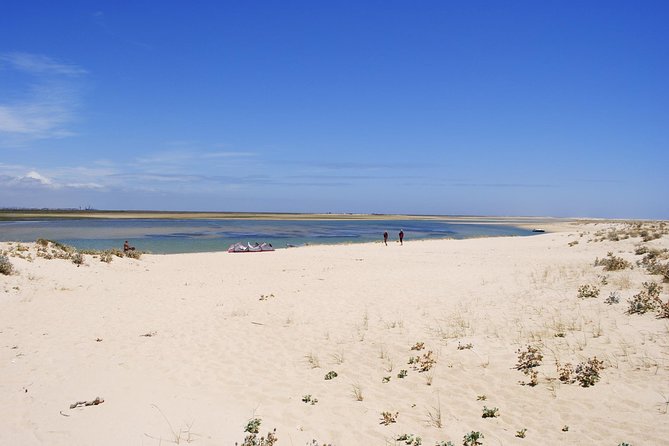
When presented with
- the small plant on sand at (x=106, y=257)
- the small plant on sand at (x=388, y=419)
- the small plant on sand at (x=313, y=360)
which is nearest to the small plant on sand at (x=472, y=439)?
the small plant on sand at (x=388, y=419)

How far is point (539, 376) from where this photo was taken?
7.21 m

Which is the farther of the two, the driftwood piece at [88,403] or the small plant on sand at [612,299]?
the small plant on sand at [612,299]

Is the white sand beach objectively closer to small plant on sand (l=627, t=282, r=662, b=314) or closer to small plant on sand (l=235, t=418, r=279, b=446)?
small plant on sand (l=235, t=418, r=279, b=446)

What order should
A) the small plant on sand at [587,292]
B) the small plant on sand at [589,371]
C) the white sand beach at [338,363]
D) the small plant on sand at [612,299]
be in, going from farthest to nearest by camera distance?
the small plant on sand at [587,292] → the small plant on sand at [612,299] → the small plant on sand at [589,371] → the white sand beach at [338,363]

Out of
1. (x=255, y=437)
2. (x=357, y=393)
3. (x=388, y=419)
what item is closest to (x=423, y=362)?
(x=357, y=393)

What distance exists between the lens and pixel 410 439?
215 inches

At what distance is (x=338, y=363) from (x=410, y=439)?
10.1 feet

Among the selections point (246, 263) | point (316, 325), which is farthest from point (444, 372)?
point (246, 263)

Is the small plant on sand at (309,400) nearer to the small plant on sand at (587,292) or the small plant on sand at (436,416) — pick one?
the small plant on sand at (436,416)

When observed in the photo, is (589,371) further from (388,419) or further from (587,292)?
(587,292)

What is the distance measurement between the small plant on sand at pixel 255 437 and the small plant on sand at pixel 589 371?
483 cm

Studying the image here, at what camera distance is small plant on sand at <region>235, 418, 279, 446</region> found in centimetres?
532

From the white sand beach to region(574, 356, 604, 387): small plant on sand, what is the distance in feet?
0.22

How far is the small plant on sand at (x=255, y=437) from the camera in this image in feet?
17.5
